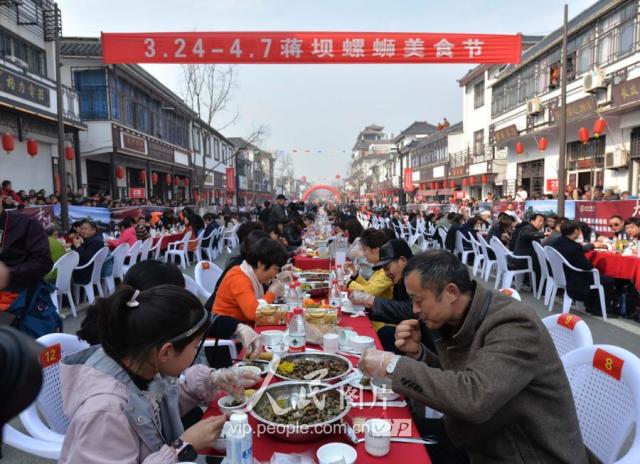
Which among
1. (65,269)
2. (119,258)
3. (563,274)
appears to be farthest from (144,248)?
(563,274)

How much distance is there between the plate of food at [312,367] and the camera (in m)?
1.99

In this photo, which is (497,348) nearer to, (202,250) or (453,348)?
(453,348)

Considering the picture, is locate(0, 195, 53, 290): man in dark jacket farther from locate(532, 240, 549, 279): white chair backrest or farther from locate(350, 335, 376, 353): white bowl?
locate(532, 240, 549, 279): white chair backrest

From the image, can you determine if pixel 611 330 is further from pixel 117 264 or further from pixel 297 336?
pixel 117 264

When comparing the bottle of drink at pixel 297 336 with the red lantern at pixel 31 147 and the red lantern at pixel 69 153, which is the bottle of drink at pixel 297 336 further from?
the red lantern at pixel 69 153

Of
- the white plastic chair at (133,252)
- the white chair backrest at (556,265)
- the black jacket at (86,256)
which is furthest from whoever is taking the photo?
the white plastic chair at (133,252)

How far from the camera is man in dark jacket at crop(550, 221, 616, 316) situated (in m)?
5.75

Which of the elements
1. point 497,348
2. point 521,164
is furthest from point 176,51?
point 521,164

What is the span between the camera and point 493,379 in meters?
1.46

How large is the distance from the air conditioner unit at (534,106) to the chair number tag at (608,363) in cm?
1757

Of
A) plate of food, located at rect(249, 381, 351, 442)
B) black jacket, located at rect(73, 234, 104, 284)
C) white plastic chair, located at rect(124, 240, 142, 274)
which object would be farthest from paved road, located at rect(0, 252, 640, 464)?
plate of food, located at rect(249, 381, 351, 442)

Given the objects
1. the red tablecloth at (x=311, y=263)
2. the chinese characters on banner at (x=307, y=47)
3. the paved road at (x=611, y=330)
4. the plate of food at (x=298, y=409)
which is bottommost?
the paved road at (x=611, y=330)

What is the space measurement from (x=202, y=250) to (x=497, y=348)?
10797mm

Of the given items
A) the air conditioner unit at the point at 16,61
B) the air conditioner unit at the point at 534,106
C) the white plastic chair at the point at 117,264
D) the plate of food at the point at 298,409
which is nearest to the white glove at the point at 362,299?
the plate of food at the point at 298,409
